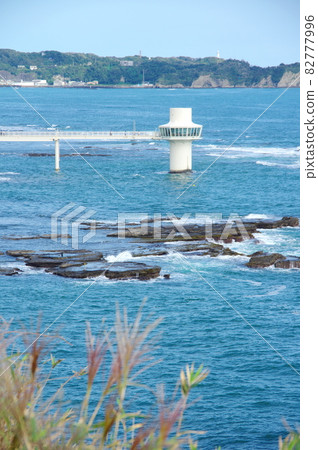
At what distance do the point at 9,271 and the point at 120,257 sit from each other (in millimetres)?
7324

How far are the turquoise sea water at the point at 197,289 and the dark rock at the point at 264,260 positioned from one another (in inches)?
30.7

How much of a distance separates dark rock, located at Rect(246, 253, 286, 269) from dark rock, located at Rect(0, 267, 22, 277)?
46.1ft

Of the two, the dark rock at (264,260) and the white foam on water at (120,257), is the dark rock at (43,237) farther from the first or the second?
the dark rock at (264,260)

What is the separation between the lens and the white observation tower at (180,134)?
82.2m

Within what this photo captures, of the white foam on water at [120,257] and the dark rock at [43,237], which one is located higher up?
the dark rock at [43,237]

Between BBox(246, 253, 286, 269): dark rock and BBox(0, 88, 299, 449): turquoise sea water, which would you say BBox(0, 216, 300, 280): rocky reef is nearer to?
BBox(246, 253, 286, 269): dark rock

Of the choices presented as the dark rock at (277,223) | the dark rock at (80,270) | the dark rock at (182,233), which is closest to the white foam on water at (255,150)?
the dark rock at (277,223)

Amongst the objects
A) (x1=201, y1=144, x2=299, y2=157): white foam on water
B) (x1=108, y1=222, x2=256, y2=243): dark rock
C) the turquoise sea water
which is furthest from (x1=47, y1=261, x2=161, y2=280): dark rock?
(x1=201, y1=144, x2=299, y2=157): white foam on water

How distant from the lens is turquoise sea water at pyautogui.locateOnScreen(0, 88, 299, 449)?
1019 inches

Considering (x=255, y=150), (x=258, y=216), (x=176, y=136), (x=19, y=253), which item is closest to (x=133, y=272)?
(x=19, y=253)

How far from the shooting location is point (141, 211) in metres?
63.8
